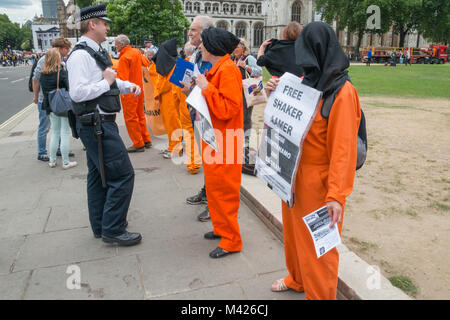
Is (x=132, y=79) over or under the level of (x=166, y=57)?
under

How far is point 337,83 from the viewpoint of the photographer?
2121 millimetres

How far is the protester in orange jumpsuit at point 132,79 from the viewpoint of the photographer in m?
6.95

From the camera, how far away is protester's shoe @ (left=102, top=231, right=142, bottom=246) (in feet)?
11.9

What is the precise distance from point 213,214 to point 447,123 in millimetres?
8606

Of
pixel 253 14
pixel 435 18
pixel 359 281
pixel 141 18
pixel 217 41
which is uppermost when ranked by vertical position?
pixel 253 14

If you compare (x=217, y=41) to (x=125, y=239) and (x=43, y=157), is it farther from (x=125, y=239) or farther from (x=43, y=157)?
(x=43, y=157)

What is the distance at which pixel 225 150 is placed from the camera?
3246 mm

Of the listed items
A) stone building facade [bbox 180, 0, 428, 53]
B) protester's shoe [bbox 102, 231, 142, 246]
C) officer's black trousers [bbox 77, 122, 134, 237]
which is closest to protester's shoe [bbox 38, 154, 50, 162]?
officer's black trousers [bbox 77, 122, 134, 237]

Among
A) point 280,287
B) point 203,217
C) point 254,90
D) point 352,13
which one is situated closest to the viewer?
point 280,287

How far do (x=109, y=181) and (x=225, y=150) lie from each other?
1170 mm

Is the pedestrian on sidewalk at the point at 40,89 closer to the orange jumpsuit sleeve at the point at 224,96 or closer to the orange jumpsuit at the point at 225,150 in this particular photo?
the orange jumpsuit at the point at 225,150

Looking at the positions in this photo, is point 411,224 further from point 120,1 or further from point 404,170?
point 120,1

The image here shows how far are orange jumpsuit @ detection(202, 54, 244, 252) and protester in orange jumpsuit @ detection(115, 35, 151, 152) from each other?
13.6 feet

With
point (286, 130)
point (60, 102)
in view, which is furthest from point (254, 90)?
point (60, 102)
